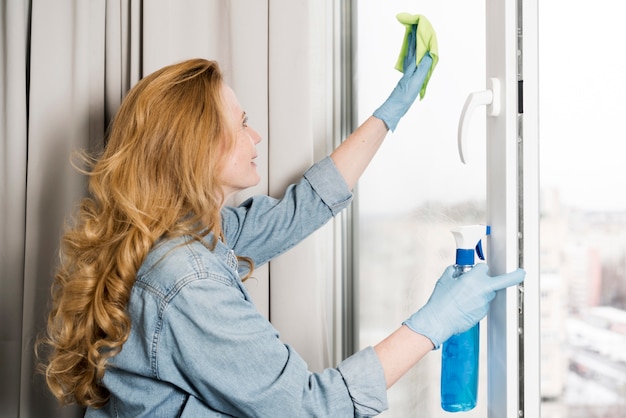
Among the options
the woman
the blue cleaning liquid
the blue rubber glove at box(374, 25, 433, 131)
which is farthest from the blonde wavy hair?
the blue cleaning liquid

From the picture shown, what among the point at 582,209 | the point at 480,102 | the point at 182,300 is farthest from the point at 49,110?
the point at 582,209

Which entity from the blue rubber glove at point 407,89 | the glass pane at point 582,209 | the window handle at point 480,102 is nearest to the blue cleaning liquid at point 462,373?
the glass pane at point 582,209

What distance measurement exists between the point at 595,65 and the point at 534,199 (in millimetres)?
218

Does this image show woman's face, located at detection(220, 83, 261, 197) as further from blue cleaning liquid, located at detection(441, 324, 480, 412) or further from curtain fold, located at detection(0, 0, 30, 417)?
curtain fold, located at detection(0, 0, 30, 417)

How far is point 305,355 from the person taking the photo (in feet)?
4.34

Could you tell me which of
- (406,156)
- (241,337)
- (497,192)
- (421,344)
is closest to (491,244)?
(497,192)

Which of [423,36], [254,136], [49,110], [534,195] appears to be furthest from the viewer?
[49,110]

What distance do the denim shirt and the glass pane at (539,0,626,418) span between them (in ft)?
0.86

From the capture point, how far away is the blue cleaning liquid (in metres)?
1.02

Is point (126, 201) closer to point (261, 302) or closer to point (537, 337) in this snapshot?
point (261, 302)

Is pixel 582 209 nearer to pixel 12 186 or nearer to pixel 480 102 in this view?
pixel 480 102

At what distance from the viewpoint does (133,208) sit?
3.26 feet

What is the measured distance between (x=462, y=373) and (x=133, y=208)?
0.56 metres

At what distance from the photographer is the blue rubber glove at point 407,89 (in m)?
1.16
